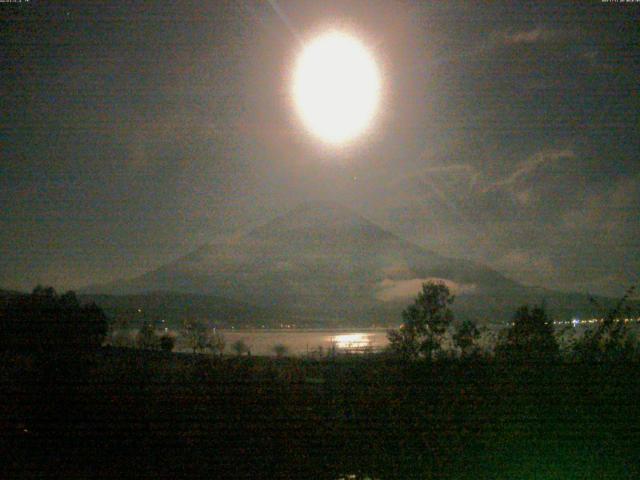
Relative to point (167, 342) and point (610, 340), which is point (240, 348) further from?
point (610, 340)

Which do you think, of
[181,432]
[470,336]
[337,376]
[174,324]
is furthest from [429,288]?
[174,324]

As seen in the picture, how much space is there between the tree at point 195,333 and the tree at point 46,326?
104 inches

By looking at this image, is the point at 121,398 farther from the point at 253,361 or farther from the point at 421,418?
the point at 421,418

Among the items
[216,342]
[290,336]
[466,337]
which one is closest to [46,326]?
[216,342]

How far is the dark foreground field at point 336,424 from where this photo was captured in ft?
20.1

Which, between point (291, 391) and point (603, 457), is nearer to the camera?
point (603, 457)

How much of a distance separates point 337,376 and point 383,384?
733 mm

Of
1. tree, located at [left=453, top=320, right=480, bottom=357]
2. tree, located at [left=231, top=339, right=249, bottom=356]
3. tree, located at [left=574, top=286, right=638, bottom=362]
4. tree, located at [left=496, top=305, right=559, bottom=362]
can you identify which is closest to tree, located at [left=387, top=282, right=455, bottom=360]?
tree, located at [left=453, top=320, right=480, bottom=357]

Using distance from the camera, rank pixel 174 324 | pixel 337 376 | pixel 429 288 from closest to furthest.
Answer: pixel 337 376
pixel 429 288
pixel 174 324

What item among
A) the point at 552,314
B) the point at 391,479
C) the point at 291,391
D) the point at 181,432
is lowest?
the point at 391,479

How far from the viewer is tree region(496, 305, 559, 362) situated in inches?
281

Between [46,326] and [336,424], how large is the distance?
595 centimetres

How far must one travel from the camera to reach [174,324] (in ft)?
60.0

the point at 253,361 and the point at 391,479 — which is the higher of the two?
the point at 253,361
